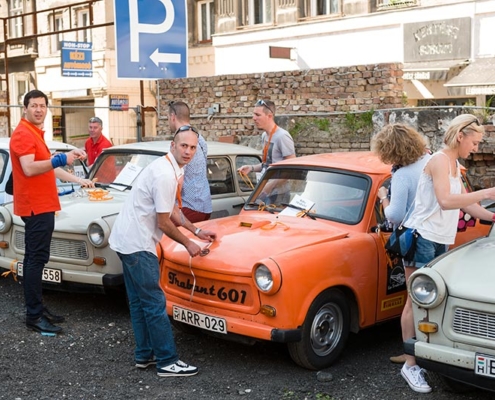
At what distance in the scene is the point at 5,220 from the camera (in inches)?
279

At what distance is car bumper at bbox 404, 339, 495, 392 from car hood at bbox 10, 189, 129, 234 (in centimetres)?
333

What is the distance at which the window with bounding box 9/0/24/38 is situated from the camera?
29891mm

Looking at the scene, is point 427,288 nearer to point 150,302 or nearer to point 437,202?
point 437,202

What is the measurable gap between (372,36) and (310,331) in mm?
16663

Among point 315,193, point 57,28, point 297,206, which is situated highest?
point 57,28

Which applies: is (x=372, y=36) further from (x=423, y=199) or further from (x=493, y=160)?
(x=423, y=199)

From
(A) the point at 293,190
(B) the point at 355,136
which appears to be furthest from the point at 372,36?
(A) the point at 293,190

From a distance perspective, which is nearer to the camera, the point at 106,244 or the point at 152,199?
the point at 152,199

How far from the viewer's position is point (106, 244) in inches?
250

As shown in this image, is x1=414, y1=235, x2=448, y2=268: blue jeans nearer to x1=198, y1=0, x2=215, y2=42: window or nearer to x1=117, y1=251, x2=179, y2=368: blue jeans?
x1=117, y1=251, x2=179, y2=368: blue jeans

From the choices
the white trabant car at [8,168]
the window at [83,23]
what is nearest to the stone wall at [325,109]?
the white trabant car at [8,168]

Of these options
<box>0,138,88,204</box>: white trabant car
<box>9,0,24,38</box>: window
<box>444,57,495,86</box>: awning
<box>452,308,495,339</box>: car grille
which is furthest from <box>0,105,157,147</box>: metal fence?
<box>452,308,495,339</box>: car grille

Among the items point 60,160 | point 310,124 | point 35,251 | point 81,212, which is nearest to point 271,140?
point 81,212

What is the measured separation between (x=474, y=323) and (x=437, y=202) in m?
0.92
